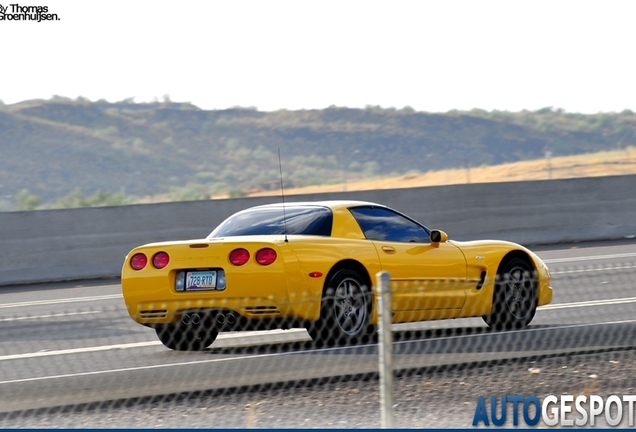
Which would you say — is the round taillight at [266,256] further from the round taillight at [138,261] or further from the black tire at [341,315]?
the round taillight at [138,261]

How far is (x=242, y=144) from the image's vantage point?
262 ft

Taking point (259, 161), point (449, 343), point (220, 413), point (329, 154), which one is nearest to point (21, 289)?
point (449, 343)

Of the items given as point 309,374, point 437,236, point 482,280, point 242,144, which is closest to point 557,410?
point 309,374

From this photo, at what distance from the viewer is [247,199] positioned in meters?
20.9

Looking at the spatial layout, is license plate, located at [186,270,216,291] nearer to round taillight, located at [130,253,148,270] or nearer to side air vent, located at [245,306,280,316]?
side air vent, located at [245,306,280,316]

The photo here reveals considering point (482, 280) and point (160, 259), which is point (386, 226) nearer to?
point (482, 280)

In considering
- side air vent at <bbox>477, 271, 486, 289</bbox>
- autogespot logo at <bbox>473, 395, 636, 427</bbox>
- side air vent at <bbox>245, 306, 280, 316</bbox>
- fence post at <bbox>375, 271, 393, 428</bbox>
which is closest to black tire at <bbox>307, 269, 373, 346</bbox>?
side air vent at <bbox>245, 306, 280, 316</bbox>

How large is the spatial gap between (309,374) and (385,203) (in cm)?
1310

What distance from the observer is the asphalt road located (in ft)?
28.2

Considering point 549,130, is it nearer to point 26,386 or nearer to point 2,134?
point 2,134

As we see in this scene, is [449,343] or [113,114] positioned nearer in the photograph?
[449,343]

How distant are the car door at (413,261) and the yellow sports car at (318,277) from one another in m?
0.01

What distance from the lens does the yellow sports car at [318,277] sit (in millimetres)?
9852

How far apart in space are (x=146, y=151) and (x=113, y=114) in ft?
35.6
